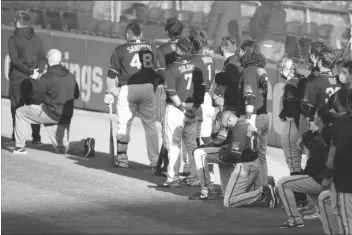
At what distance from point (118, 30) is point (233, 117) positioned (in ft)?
29.1

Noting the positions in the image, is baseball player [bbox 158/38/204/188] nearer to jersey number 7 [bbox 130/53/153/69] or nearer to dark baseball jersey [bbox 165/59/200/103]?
dark baseball jersey [bbox 165/59/200/103]

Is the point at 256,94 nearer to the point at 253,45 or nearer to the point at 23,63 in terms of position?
the point at 253,45

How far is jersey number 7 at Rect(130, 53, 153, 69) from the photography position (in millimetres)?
14719

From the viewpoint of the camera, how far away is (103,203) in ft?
41.1

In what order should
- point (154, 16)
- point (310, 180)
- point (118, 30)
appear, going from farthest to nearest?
point (118, 30)
point (154, 16)
point (310, 180)

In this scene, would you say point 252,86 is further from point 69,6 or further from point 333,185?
point 69,6

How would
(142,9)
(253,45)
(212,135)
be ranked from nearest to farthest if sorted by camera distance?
(253,45) < (212,135) < (142,9)

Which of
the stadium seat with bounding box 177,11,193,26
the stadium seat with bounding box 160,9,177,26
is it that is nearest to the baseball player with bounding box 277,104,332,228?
the stadium seat with bounding box 177,11,193,26

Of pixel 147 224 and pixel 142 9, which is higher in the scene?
Answer: pixel 142 9

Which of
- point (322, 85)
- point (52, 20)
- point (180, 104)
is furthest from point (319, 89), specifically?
point (52, 20)

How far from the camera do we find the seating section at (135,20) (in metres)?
17.8

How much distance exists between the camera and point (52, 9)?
22391mm

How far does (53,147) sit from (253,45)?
541cm

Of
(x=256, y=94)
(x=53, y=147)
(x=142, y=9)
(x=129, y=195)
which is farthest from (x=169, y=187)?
(x=142, y=9)
